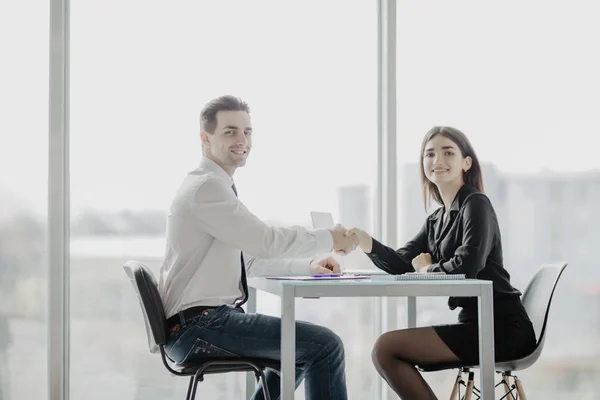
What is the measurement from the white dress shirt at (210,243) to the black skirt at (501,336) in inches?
21.9

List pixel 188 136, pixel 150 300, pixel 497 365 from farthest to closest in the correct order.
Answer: pixel 188 136 → pixel 497 365 → pixel 150 300

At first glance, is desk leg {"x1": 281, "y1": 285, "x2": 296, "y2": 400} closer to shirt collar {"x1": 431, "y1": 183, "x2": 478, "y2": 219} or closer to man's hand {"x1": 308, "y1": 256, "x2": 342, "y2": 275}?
man's hand {"x1": 308, "y1": 256, "x2": 342, "y2": 275}

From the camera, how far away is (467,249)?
2.50m

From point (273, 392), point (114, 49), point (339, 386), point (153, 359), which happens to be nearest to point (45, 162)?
point (114, 49)

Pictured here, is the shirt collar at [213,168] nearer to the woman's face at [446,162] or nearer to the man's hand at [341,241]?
the man's hand at [341,241]

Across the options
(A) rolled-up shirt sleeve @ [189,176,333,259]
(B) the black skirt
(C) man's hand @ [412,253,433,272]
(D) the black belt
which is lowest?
(B) the black skirt

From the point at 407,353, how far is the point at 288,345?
1.69 ft

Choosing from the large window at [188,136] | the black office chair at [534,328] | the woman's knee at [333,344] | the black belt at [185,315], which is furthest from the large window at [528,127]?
the black belt at [185,315]

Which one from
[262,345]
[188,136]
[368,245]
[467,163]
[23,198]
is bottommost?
[262,345]

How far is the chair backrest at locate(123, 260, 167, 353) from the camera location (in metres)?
2.21

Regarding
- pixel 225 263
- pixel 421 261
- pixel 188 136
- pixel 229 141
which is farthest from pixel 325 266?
pixel 188 136

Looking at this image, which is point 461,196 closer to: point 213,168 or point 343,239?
point 343,239

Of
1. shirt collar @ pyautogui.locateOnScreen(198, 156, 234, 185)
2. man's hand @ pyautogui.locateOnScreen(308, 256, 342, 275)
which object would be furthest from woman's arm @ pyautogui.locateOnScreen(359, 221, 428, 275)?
shirt collar @ pyautogui.locateOnScreen(198, 156, 234, 185)

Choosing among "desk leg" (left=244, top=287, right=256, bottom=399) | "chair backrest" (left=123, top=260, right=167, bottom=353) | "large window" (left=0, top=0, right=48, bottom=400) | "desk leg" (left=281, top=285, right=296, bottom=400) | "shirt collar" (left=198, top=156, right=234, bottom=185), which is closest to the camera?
"desk leg" (left=281, top=285, right=296, bottom=400)
